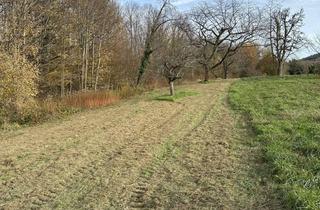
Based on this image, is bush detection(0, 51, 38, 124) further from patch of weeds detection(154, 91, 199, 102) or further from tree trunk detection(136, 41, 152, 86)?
tree trunk detection(136, 41, 152, 86)

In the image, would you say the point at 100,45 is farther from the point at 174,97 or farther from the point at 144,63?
the point at 174,97

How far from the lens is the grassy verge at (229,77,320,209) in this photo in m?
6.38

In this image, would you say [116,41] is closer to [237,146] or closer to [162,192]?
[237,146]

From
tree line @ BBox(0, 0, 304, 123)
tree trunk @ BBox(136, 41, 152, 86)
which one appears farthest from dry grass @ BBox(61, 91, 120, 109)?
tree trunk @ BBox(136, 41, 152, 86)

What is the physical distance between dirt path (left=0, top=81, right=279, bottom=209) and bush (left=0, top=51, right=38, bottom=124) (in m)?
1.90

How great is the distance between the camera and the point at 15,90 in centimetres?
1552

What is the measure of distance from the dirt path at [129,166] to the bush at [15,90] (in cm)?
190

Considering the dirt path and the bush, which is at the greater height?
Answer: the bush

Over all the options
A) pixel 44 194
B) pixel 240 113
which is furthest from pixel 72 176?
pixel 240 113

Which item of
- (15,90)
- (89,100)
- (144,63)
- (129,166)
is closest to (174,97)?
(89,100)

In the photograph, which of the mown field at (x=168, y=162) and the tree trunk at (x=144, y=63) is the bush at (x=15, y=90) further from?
the tree trunk at (x=144, y=63)

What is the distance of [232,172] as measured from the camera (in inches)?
303

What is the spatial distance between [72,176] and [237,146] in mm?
3991

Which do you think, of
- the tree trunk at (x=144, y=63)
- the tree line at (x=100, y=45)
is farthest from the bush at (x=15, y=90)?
the tree trunk at (x=144, y=63)
